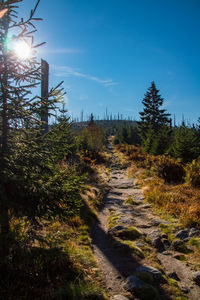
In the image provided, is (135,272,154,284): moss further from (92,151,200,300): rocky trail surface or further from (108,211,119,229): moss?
(108,211,119,229): moss

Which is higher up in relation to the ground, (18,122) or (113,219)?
(18,122)

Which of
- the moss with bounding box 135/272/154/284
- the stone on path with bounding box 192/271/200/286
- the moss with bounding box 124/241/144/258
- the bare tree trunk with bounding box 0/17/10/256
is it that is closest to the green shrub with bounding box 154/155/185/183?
the moss with bounding box 124/241/144/258

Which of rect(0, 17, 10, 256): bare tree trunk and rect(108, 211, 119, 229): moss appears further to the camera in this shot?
rect(108, 211, 119, 229): moss

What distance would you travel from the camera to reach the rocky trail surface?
2.69 meters

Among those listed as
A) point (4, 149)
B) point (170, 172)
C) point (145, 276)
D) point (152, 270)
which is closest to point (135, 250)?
point (152, 270)

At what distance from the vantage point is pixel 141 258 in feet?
11.7

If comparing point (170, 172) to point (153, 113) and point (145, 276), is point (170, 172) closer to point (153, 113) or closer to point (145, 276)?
Result: point (145, 276)

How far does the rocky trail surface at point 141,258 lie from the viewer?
8.84 feet

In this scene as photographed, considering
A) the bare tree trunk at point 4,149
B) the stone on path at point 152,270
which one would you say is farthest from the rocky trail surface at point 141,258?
the bare tree trunk at point 4,149

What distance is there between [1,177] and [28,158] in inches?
27.7

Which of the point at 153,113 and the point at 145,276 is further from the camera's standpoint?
the point at 153,113

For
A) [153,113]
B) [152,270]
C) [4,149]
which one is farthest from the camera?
[153,113]

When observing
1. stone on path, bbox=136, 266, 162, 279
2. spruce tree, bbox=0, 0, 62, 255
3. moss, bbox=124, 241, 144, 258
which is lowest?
moss, bbox=124, 241, 144, 258

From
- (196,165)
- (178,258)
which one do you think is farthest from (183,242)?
(196,165)
